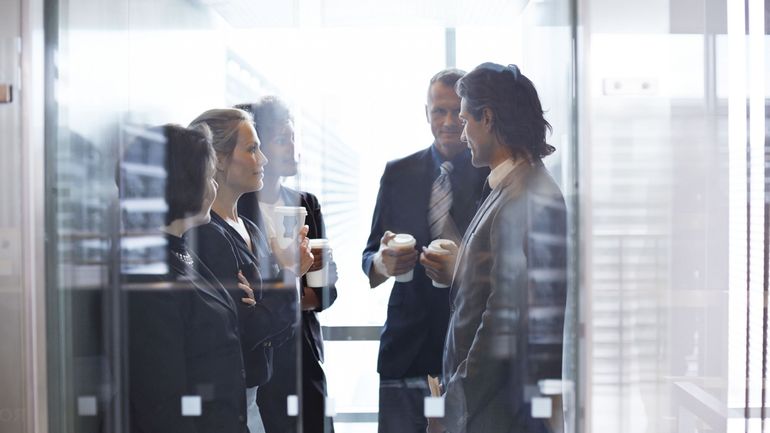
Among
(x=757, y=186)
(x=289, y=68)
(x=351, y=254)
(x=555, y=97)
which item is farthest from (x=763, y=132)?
(x=289, y=68)

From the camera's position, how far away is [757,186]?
1787mm

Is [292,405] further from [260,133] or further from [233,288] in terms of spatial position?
[260,133]

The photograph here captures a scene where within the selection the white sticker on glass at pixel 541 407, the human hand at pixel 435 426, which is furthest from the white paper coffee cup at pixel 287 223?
the white sticker on glass at pixel 541 407

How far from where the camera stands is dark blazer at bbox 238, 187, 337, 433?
5.83 ft

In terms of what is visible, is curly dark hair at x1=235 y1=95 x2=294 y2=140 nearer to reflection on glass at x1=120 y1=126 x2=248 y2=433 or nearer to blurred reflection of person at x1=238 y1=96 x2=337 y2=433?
blurred reflection of person at x1=238 y1=96 x2=337 y2=433

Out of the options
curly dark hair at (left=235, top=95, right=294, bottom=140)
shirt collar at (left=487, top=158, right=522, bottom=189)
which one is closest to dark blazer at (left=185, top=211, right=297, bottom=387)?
curly dark hair at (left=235, top=95, right=294, bottom=140)

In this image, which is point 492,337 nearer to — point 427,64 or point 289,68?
point 427,64

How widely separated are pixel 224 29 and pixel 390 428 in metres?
1.12

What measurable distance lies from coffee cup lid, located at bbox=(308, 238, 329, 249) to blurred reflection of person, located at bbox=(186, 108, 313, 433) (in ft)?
0.05

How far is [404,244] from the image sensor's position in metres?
1.77

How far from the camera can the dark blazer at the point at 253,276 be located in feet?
5.88

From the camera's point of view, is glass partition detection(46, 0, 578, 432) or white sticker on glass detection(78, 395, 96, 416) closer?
glass partition detection(46, 0, 578, 432)

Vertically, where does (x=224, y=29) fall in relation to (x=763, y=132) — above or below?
above

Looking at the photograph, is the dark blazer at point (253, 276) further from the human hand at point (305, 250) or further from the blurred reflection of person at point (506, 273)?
the blurred reflection of person at point (506, 273)
